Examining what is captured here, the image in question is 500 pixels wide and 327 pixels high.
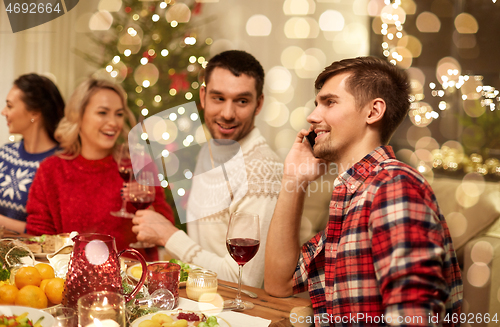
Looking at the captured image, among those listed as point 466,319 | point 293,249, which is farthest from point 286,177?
point 466,319

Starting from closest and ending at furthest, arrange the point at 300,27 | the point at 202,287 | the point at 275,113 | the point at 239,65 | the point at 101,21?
1. the point at 202,287
2. the point at 239,65
3. the point at 300,27
4. the point at 275,113
5. the point at 101,21

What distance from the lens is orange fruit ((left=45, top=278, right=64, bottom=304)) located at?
0.88m

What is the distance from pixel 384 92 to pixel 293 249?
56 centimetres

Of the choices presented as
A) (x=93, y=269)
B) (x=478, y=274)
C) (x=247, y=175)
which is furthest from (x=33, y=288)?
(x=478, y=274)

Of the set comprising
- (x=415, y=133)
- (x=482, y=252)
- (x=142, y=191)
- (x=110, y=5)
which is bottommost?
(x=482, y=252)

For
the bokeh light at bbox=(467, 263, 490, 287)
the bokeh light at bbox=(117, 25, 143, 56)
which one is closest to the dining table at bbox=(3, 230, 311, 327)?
the bokeh light at bbox=(467, 263, 490, 287)

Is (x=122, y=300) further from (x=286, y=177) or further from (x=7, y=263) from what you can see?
(x=286, y=177)

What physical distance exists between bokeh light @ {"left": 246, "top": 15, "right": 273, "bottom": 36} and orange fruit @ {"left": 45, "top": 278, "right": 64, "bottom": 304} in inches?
91.9

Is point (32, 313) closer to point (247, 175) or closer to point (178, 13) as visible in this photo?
point (247, 175)

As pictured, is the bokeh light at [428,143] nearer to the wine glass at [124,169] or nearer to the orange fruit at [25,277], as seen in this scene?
the wine glass at [124,169]

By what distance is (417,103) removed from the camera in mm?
2383

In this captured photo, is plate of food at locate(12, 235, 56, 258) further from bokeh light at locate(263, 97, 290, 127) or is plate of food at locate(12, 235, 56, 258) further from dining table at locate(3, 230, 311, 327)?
bokeh light at locate(263, 97, 290, 127)

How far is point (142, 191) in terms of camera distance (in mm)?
1612

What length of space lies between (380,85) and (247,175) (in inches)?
26.9
